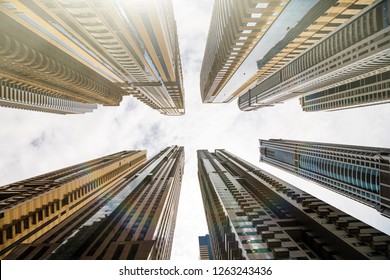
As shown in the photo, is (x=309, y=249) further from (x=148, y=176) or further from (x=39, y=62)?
(x=148, y=176)

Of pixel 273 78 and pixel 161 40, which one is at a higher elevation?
pixel 273 78

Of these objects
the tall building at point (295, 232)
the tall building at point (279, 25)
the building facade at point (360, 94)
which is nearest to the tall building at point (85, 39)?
the tall building at point (279, 25)

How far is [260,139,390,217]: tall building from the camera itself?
100688 millimetres

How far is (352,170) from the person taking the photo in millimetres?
126812

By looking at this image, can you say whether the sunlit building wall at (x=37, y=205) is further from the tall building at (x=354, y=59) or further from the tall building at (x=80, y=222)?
the tall building at (x=354, y=59)

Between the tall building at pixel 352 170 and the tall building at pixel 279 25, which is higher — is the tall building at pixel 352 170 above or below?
below

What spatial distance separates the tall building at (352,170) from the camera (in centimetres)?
10069

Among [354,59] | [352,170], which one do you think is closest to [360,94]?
[352,170]

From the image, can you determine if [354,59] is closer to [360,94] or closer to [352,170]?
[352,170]

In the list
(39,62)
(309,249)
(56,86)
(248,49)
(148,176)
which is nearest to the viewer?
(309,249)

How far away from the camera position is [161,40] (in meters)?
59.5

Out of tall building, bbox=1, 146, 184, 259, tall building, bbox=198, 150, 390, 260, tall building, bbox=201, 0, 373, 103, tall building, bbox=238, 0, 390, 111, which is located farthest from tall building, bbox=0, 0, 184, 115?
tall building, bbox=198, 150, 390, 260
